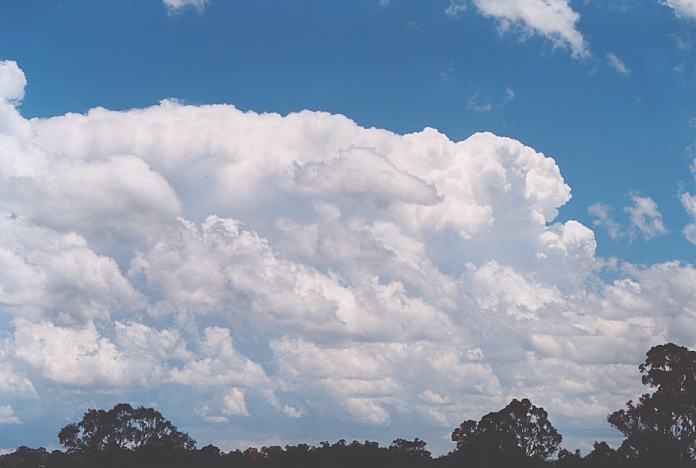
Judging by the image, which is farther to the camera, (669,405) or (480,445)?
(480,445)

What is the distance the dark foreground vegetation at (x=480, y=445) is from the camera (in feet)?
346

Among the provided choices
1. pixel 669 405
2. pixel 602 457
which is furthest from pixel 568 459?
pixel 669 405

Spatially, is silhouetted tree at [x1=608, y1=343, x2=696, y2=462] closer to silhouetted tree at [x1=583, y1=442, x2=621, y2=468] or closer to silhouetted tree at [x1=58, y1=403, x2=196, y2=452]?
silhouetted tree at [x1=583, y1=442, x2=621, y2=468]

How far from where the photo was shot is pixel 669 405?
10544 centimetres

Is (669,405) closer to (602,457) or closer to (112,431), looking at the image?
(602,457)

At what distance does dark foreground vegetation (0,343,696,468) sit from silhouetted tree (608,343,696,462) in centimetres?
12

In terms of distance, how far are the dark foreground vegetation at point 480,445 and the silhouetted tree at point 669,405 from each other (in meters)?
0.12

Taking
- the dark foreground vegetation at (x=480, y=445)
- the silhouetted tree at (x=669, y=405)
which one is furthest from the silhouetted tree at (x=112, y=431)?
the silhouetted tree at (x=669, y=405)

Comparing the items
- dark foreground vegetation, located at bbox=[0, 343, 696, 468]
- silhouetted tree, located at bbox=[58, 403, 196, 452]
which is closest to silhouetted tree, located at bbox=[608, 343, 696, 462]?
dark foreground vegetation, located at bbox=[0, 343, 696, 468]

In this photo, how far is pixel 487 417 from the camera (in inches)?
5896

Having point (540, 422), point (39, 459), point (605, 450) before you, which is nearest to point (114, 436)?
point (39, 459)

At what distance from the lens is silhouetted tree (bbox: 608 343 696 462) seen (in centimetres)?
10400

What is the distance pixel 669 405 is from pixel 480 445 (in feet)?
153

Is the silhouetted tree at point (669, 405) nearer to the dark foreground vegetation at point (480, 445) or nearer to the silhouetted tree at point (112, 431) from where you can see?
the dark foreground vegetation at point (480, 445)
